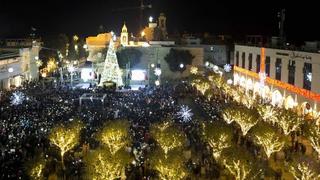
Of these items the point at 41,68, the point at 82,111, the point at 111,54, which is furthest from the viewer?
the point at 41,68

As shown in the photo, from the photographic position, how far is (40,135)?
77.1 ft

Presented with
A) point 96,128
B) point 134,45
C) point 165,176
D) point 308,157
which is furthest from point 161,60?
point 165,176

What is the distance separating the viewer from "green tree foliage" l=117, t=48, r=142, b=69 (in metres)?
60.9

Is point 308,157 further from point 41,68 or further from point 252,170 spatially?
point 41,68

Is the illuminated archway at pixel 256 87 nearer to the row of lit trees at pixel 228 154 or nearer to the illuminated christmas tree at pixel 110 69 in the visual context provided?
the illuminated christmas tree at pixel 110 69

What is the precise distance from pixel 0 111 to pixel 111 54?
2079 cm

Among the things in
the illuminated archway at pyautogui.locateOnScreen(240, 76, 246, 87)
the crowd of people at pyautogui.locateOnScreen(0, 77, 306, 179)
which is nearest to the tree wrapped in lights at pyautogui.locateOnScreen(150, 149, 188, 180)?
the crowd of people at pyautogui.locateOnScreen(0, 77, 306, 179)

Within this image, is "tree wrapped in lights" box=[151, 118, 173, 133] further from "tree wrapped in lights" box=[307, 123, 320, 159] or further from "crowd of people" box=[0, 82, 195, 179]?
"tree wrapped in lights" box=[307, 123, 320, 159]

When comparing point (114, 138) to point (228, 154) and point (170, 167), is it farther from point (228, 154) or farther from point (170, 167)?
point (228, 154)

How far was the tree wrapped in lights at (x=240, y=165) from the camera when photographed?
17.8 m

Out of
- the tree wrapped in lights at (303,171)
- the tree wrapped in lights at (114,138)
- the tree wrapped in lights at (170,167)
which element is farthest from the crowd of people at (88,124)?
the tree wrapped in lights at (303,171)

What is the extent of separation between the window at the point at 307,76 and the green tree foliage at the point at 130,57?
3002cm

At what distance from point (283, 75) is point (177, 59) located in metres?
22.6

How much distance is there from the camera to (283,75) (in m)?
39.2
